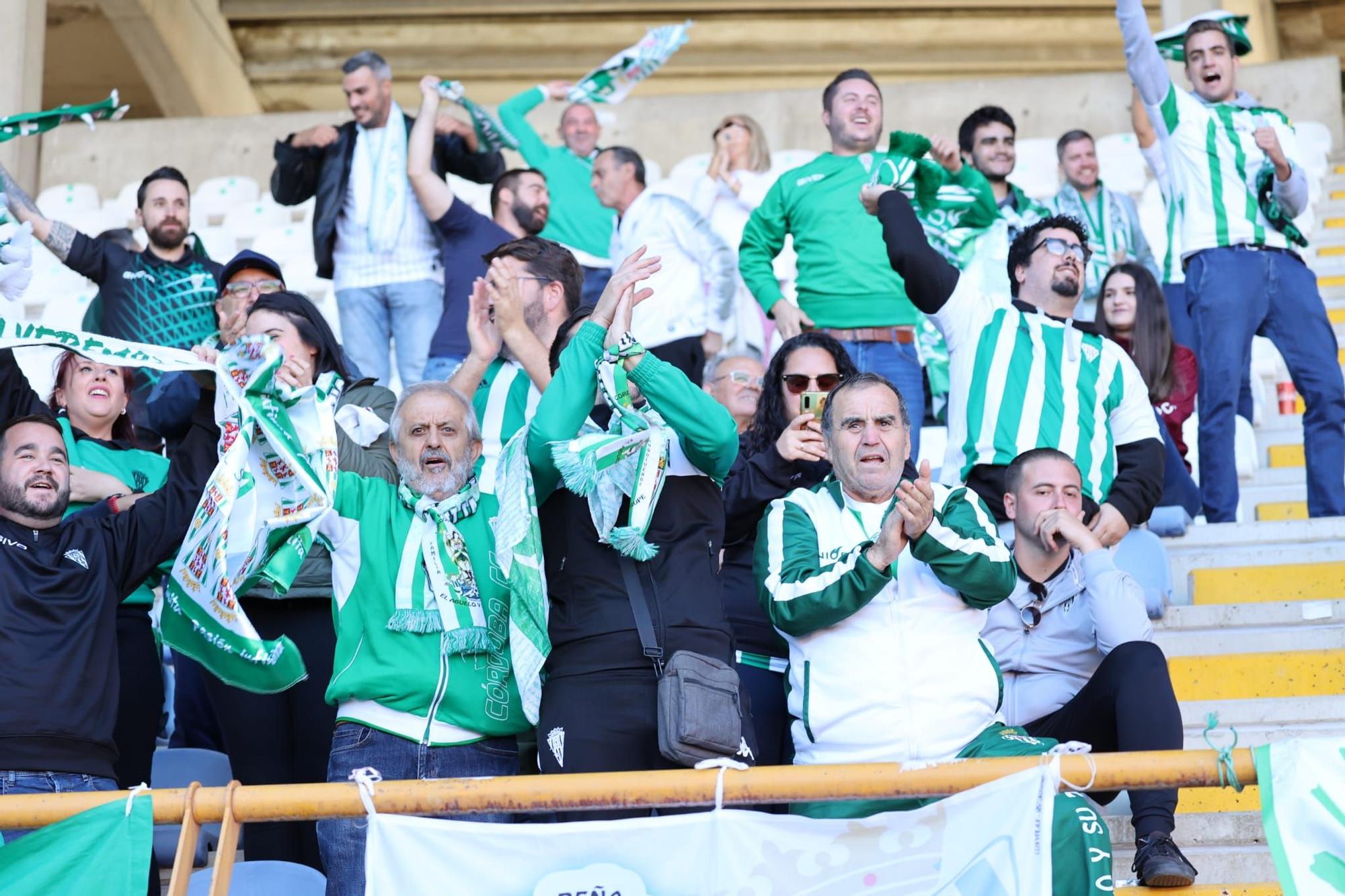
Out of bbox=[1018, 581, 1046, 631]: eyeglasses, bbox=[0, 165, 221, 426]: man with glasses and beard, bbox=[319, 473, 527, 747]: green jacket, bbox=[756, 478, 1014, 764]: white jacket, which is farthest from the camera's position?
bbox=[0, 165, 221, 426]: man with glasses and beard

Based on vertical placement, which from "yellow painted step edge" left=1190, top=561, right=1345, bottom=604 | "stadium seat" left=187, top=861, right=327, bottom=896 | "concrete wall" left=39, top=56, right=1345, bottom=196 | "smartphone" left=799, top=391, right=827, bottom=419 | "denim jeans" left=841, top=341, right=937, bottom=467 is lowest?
"stadium seat" left=187, top=861, right=327, bottom=896

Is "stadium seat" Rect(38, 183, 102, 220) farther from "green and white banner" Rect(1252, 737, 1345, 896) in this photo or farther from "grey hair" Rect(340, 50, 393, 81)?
"green and white banner" Rect(1252, 737, 1345, 896)

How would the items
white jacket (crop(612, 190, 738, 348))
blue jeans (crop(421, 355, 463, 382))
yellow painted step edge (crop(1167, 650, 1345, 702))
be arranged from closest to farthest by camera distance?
yellow painted step edge (crop(1167, 650, 1345, 702)) < blue jeans (crop(421, 355, 463, 382)) < white jacket (crop(612, 190, 738, 348))

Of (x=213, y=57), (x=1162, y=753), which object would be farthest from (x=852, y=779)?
(x=213, y=57)

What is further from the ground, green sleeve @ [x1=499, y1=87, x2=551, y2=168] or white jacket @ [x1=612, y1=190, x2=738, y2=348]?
green sleeve @ [x1=499, y1=87, x2=551, y2=168]

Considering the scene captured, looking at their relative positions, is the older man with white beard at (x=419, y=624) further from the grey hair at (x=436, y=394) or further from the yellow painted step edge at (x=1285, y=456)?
the yellow painted step edge at (x=1285, y=456)

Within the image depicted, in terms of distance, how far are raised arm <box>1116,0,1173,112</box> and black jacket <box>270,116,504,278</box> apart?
Answer: 250 cm

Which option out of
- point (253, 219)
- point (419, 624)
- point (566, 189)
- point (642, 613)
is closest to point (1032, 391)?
point (642, 613)

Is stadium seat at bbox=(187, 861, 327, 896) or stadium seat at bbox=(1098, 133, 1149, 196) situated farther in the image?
stadium seat at bbox=(1098, 133, 1149, 196)

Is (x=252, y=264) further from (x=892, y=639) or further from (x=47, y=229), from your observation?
(x=892, y=639)

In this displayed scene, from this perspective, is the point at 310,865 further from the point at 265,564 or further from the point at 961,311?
the point at 961,311

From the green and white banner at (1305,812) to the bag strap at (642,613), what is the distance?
44.9 inches

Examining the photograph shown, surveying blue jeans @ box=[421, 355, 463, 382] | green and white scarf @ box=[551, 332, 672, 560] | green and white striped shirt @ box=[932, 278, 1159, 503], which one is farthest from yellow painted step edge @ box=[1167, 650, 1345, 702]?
blue jeans @ box=[421, 355, 463, 382]

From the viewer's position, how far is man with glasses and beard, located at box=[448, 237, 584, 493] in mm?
4352
